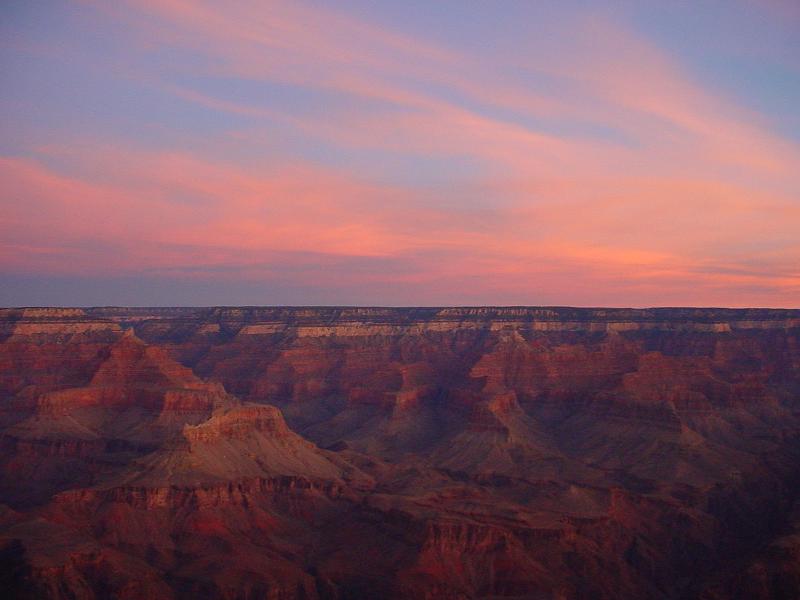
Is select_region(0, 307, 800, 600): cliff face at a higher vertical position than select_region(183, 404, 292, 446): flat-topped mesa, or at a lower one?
lower

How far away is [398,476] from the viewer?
123062mm

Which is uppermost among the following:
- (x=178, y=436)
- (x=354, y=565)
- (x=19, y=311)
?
(x=19, y=311)

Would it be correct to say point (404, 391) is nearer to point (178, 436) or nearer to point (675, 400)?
point (675, 400)

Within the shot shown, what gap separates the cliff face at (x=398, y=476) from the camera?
84500mm

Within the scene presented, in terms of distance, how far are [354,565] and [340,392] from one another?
101069 millimetres

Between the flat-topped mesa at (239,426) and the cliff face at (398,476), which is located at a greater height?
the flat-topped mesa at (239,426)

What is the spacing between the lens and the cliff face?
84500 millimetres

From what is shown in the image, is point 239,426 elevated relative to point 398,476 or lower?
elevated

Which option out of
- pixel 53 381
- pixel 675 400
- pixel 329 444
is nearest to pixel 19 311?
pixel 53 381

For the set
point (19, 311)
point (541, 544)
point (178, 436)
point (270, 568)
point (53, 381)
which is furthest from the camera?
point (19, 311)

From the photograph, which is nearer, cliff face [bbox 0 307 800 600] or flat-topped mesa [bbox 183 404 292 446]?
cliff face [bbox 0 307 800 600]

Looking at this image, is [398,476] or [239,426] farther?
[398,476]

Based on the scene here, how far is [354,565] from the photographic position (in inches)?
3474

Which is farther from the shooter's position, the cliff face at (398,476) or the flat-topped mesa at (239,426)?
the flat-topped mesa at (239,426)
